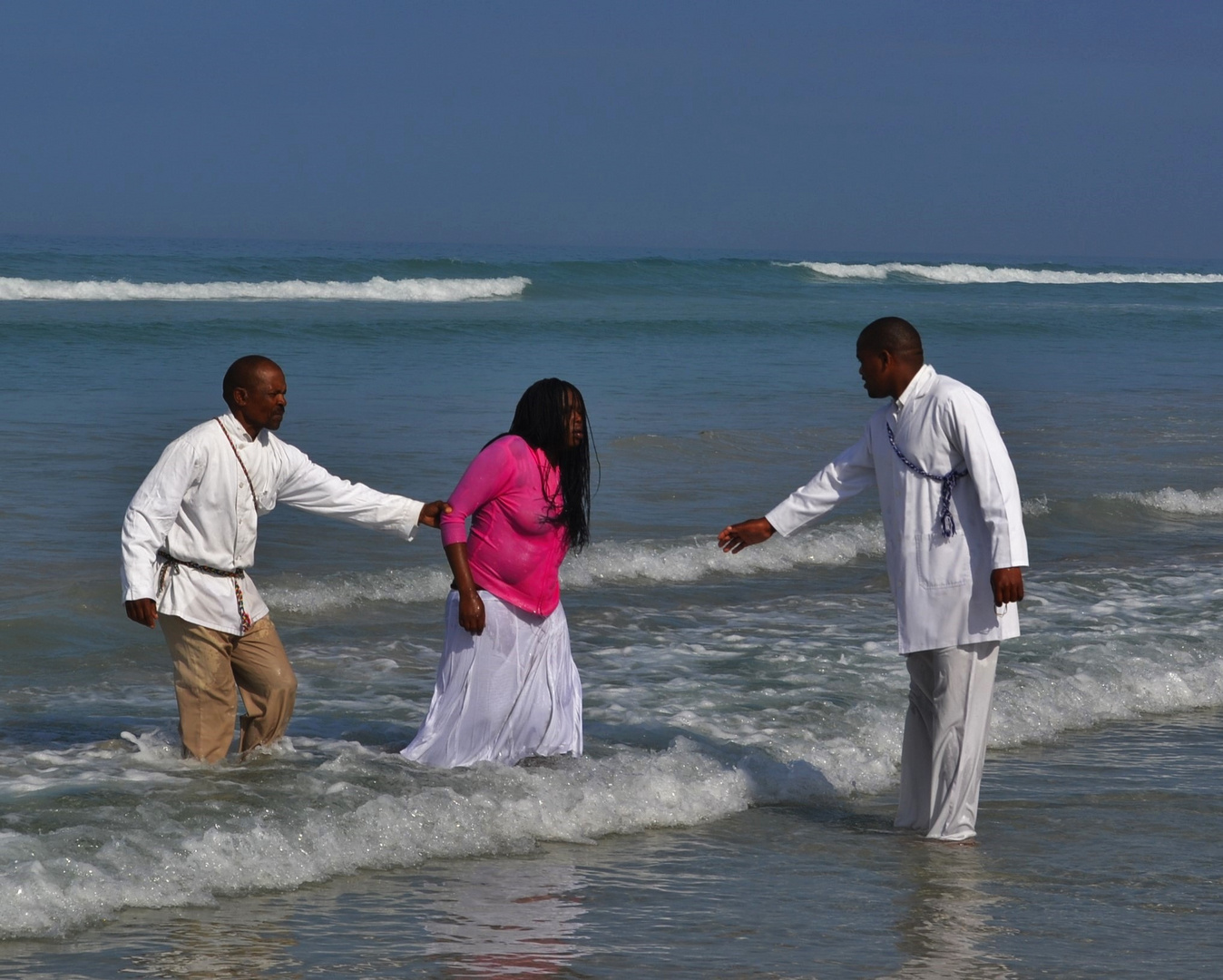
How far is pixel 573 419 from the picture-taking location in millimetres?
5359

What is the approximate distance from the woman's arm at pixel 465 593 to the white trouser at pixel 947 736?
4.89 feet

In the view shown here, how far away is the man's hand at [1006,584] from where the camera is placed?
473 centimetres

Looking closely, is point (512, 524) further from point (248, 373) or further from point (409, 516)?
point (248, 373)

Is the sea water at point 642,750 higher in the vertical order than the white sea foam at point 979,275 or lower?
lower

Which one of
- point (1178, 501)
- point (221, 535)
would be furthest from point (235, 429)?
point (1178, 501)

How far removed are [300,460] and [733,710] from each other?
243cm

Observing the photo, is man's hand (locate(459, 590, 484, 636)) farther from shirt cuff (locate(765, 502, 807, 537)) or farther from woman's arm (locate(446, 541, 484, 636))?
shirt cuff (locate(765, 502, 807, 537))

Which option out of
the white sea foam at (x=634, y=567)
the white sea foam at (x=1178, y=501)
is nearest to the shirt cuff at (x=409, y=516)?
the white sea foam at (x=634, y=567)

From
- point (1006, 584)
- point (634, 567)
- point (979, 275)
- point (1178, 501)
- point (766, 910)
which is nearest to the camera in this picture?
point (766, 910)

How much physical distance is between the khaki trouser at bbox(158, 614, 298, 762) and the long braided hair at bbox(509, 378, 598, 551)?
1093mm

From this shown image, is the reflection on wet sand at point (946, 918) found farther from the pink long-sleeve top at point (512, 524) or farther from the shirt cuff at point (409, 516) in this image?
the shirt cuff at point (409, 516)

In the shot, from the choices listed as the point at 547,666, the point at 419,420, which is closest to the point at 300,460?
the point at 547,666

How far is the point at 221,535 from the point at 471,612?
2.94ft

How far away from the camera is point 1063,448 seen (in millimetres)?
15875
